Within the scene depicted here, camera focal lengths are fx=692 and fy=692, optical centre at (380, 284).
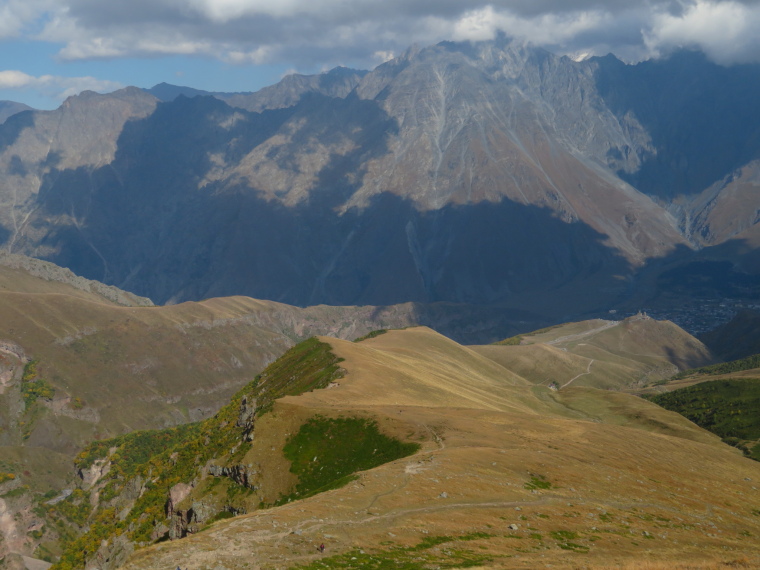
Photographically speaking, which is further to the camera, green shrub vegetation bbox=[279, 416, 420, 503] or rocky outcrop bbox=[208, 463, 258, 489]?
rocky outcrop bbox=[208, 463, 258, 489]

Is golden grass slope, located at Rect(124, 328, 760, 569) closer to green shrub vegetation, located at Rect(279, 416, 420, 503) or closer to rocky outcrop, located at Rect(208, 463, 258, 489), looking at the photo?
green shrub vegetation, located at Rect(279, 416, 420, 503)

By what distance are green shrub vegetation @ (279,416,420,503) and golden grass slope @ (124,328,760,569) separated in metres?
2.64

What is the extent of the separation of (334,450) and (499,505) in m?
32.0

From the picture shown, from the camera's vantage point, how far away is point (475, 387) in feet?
627

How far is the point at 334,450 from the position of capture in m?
95.9

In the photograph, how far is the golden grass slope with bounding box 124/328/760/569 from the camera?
54375 mm

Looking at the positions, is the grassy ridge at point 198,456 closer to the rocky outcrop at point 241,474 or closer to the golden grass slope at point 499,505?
the rocky outcrop at point 241,474

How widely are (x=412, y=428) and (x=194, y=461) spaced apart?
56573 mm

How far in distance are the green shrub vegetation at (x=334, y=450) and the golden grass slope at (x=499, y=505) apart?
104 inches

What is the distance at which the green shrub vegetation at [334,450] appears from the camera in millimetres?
90812

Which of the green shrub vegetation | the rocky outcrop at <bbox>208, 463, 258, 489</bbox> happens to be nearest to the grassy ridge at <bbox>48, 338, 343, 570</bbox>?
the rocky outcrop at <bbox>208, 463, 258, 489</bbox>

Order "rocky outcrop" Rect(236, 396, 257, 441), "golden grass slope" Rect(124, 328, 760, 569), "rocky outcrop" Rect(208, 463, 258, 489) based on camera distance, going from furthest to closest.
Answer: "rocky outcrop" Rect(236, 396, 257, 441) < "rocky outcrop" Rect(208, 463, 258, 489) < "golden grass slope" Rect(124, 328, 760, 569)

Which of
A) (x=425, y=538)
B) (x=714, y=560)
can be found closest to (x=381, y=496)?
(x=425, y=538)

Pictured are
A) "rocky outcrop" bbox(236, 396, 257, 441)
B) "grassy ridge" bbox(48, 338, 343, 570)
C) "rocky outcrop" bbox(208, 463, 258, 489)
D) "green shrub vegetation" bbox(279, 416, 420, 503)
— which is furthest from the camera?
"grassy ridge" bbox(48, 338, 343, 570)
